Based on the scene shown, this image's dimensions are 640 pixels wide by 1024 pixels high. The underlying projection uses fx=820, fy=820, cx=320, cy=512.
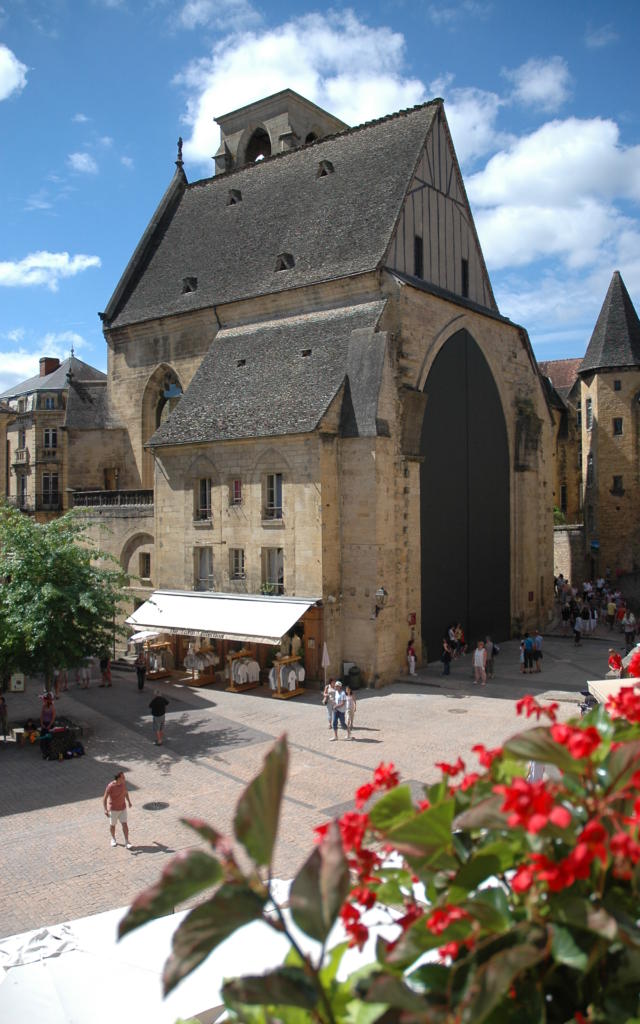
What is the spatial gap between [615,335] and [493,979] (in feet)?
149

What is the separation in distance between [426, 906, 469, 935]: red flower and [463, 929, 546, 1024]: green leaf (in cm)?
20

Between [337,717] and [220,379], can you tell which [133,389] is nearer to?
[220,379]

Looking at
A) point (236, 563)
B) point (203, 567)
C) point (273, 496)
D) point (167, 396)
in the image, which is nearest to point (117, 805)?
point (273, 496)

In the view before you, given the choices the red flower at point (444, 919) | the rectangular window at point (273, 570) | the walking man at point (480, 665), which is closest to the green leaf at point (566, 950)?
the red flower at point (444, 919)

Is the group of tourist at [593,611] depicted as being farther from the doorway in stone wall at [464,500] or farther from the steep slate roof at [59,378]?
the steep slate roof at [59,378]

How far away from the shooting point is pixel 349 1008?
200 cm

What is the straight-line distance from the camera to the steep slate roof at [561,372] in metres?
60.7

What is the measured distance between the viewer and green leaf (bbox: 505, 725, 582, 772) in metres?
1.97

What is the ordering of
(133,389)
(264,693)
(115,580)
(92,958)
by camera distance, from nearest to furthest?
1. (92,958)
2. (115,580)
3. (264,693)
4. (133,389)

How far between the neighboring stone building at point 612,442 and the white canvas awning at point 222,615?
74.4 feet

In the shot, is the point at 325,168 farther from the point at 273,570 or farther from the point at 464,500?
the point at 273,570

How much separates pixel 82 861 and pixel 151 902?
10.3m

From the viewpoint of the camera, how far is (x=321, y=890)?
1799 mm

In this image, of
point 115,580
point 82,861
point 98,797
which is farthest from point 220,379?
point 82,861
